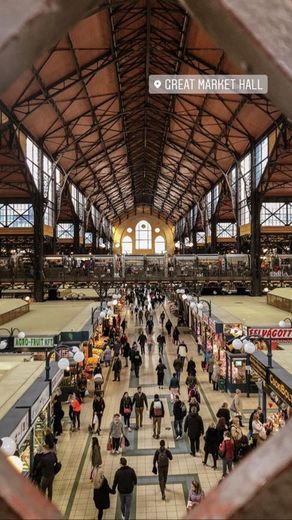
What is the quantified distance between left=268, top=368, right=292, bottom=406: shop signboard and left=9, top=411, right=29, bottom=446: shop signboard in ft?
14.5

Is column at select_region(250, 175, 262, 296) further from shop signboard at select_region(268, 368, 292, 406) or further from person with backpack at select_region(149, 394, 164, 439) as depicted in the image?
shop signboard at select_region(268, 368, 292, 406)

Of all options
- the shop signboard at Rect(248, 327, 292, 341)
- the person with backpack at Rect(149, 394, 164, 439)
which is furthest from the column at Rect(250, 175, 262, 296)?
the person with backpack at Rect(149, 394, 164, 439)

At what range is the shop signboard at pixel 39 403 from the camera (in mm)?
6733

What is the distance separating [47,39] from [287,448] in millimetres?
941

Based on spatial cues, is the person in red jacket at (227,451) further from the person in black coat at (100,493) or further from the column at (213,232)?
the column at (213,232)

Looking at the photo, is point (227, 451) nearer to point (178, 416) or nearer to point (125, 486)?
point (178, 416)

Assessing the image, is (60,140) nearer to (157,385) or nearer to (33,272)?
(33,272)

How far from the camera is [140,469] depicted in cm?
861

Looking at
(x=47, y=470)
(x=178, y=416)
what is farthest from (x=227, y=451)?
(x=47, y=470)

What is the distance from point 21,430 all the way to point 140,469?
3677 mm

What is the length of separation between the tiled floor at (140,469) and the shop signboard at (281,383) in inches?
87.9

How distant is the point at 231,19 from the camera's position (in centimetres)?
82

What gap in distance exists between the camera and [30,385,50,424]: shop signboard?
673 cm

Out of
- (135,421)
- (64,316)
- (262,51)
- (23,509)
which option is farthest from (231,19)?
(64,316)
